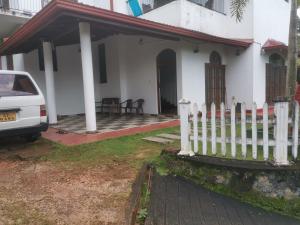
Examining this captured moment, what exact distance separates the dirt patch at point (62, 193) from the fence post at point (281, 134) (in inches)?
79.7

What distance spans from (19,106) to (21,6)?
25.9ft

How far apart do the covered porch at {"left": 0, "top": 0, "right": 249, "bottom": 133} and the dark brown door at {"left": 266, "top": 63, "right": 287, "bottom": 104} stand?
2.22m

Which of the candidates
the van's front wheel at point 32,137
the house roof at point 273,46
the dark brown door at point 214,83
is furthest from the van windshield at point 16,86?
the house roof at point 273,46

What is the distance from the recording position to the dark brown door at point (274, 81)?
13.0 metres

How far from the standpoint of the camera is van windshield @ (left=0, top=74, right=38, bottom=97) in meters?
5.77

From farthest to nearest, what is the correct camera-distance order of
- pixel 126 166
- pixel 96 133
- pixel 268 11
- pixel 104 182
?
pixel 268 11 < pixel 96 133 < pixel 126 166 < pixel 104 182

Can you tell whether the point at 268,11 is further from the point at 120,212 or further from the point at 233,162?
the point at 120,212

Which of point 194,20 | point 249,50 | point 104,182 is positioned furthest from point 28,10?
point 104,182

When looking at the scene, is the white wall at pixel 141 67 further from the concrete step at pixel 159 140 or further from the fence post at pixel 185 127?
the fence post at pixel 185 127

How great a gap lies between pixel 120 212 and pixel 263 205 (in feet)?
5.77

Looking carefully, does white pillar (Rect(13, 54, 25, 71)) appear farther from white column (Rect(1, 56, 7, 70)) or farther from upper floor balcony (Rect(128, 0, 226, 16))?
upper floor balcony (Rect(128, 0, 226, 16))

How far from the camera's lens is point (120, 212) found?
320 cm

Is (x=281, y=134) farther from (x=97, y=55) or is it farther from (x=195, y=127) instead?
(x=97, y=55)

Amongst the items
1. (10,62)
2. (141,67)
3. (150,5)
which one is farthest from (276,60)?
(10,62)
